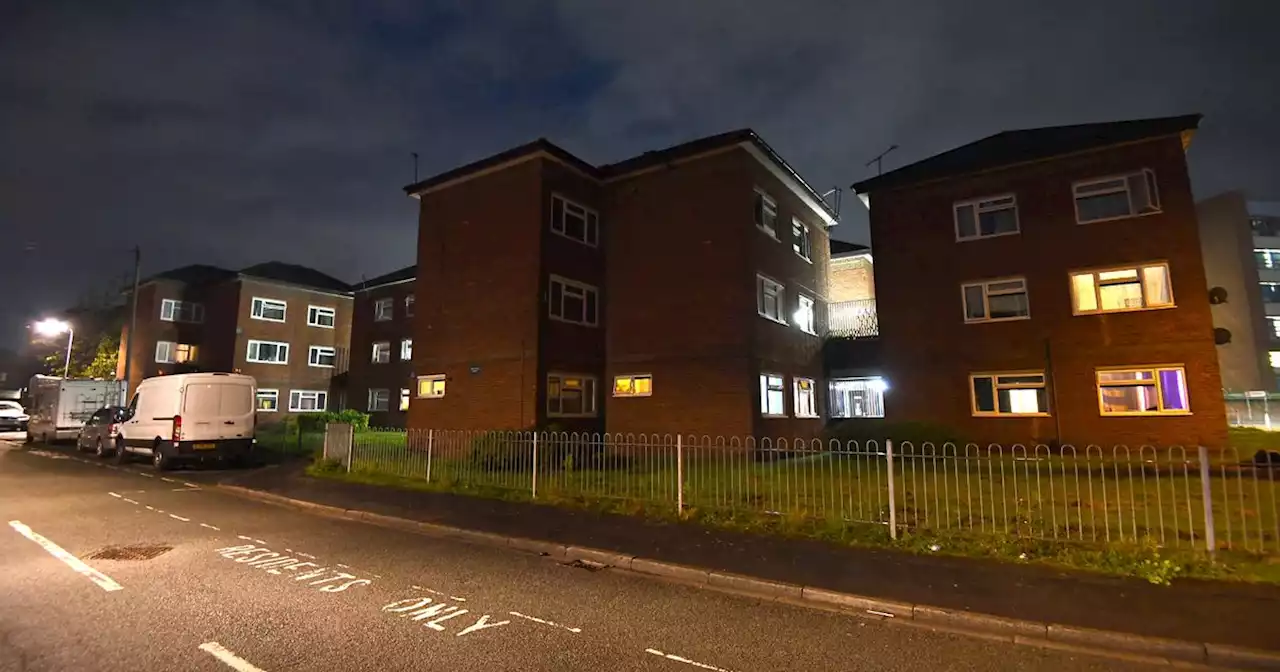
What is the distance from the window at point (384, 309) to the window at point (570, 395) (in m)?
19.3

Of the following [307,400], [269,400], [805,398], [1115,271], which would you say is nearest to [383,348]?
[307,400]

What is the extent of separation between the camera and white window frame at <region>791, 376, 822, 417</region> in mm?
21109

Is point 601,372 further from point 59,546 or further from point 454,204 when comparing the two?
point 59,546

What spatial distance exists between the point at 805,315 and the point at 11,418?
155ft

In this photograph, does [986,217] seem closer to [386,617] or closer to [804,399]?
[804,399]

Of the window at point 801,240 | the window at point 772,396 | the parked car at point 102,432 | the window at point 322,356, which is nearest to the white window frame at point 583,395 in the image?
the window at point 772,396

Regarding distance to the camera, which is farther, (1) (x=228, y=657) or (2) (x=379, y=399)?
(2) (x=379, y=399)

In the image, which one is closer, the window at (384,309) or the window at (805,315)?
the window at (805,315)

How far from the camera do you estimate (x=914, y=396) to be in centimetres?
1966

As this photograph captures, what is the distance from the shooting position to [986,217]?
773 inches

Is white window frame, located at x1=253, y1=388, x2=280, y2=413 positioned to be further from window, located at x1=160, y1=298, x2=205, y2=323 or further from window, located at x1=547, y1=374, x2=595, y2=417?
window, located at x1=547, y1=374, x2=595, y2=417

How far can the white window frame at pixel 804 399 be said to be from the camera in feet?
69.3

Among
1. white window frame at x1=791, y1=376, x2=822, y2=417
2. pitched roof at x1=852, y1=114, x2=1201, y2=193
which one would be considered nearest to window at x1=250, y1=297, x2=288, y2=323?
white window frame at x1=791, y1=376, x2=822, y2=417

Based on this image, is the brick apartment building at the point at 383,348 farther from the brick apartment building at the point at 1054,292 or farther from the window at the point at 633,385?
the brick apartment building at the point at 1054,292
